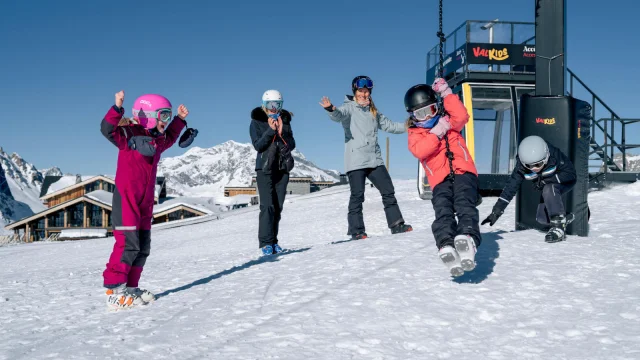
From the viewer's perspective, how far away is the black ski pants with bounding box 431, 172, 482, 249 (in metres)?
4.33

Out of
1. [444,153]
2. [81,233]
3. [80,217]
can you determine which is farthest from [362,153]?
[80,217]

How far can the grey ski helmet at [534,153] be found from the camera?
595cm

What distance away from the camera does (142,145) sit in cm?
429

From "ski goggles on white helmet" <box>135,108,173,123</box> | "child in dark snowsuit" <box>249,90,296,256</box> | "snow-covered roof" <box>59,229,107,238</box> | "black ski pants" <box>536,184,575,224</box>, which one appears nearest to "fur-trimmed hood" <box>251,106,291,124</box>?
"child in dark snowsuit" <box>249,90,296,256</box>

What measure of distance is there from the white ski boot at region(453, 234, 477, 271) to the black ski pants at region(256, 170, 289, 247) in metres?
2.77

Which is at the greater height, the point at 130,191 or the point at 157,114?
the point at 157,114

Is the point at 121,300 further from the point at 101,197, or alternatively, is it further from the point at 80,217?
the point at 101,197

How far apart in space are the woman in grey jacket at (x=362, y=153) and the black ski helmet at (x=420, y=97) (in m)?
2.16

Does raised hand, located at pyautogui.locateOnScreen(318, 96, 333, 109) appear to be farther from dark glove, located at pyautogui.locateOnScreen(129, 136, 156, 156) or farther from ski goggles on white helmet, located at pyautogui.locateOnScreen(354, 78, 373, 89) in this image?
dark glove, located at pyautogui.locateOnScreen(129, 136, 156, 156)

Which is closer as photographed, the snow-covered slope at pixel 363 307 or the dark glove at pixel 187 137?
the snow-covered slope at pixel 363 307

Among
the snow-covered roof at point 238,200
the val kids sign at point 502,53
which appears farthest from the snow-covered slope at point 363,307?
the snow-covered roof at point 238,200

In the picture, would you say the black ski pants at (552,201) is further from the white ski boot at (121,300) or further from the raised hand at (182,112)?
the white ski boot at (121,300)

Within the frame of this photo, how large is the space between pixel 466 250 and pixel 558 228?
91.1 inches

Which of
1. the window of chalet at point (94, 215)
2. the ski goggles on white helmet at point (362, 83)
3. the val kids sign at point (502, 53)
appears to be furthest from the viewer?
the window of chalet at point (94, 215)
